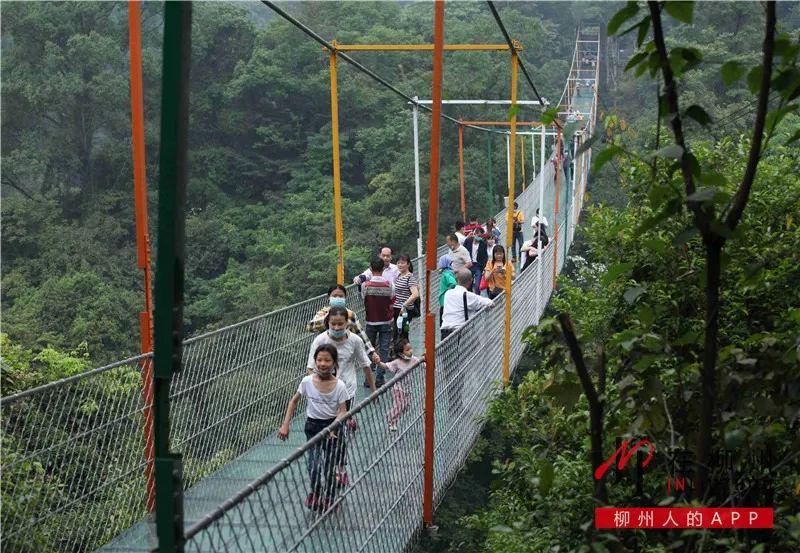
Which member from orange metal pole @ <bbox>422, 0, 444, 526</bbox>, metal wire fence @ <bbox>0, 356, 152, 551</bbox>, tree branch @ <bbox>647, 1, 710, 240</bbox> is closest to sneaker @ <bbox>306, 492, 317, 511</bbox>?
metal wire fence @ <bbox>0, 356, 152, 551</bbox>

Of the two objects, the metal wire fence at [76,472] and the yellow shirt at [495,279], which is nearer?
the metal wire fence at [76,472]

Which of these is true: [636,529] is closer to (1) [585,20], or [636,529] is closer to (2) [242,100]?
(2) [242,100]

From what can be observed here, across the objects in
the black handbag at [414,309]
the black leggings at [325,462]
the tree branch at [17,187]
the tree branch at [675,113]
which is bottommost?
the tree branch at [17,187]

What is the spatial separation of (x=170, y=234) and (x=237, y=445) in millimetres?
3783

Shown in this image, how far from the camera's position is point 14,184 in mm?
31328

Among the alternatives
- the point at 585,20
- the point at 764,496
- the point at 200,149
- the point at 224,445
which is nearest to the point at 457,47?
the point at 224,445

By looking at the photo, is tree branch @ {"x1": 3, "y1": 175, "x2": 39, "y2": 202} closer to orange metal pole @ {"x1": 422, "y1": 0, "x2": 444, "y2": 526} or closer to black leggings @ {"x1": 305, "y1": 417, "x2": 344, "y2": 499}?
orange metal pole @ {"x1": 422, "y1": 0, "x2": 444, "y2": 526}

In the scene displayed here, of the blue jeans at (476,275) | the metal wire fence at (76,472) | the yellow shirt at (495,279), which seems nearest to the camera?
the metal wire fence at (76,472)

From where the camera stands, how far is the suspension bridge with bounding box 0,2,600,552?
2.69 m

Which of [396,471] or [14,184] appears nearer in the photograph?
[396,471]

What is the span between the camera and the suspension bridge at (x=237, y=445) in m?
2.69

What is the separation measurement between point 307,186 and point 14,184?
8514 mm

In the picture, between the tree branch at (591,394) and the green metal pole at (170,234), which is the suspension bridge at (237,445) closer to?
the green metal pole at (170,234)

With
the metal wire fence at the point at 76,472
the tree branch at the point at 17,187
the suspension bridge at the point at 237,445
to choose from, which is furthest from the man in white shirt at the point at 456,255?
the tree branch at the point at 17,187
